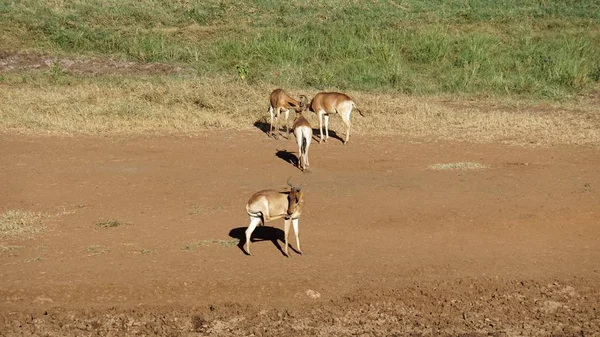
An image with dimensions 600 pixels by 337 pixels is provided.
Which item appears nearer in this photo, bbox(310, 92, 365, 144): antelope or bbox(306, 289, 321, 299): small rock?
bbox(306, 289, 321, 299): small rock

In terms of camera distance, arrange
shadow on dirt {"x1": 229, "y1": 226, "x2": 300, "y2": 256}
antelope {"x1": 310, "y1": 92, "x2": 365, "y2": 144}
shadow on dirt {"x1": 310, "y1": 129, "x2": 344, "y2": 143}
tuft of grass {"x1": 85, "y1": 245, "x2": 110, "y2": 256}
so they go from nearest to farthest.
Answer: tuft of grass {"x1": 85, "y1": 245, "x2": 110, "y2": 256} < shadow on dirt {"x1": 229, "y1": 226, "x2": 300, "y2": 256} < antelope {"x1": 310, "y1": 92, "x2": 365, "y2": 144} < shadow on dirt {"x1": 310, "y1": 129, "x2": 344, "y2": 143}

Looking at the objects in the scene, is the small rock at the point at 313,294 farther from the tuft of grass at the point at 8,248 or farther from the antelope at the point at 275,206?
the tuft of grass at the point at 8,248

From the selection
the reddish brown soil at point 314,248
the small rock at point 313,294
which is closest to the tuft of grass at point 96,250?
the reddish brown soil at point 314,248

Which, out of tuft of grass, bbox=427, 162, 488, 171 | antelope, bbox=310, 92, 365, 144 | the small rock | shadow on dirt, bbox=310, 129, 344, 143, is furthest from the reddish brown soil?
shadow on dirt, bbox=310, 129, 344, 143

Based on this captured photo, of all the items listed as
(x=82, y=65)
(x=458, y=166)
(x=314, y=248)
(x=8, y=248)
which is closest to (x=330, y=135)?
(x=458, y=166)

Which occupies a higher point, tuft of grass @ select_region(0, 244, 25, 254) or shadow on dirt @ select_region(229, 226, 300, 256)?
tuft of grass @ select_region(0, 244, 25, 254)

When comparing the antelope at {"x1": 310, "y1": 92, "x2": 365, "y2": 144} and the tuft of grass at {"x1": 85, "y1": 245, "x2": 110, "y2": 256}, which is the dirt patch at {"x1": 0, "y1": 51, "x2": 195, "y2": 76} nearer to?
the antelope at {"x1": 310, "y1": 92, "x2": 365, "y2": 144}

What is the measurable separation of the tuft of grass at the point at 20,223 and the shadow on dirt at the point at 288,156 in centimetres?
454

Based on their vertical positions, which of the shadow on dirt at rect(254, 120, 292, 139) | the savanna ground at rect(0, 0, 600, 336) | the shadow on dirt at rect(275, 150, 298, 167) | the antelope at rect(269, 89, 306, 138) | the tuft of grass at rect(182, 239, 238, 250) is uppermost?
the antelope at rect(269, 89, 306, 138)

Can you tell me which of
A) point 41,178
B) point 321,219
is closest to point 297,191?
point 321,219

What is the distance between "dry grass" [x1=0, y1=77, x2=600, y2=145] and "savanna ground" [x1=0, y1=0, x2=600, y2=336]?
0.23 ft

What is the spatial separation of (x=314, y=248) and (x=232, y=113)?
817 cm

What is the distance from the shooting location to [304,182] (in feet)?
45.0

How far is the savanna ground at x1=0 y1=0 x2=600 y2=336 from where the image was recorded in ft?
30.9
